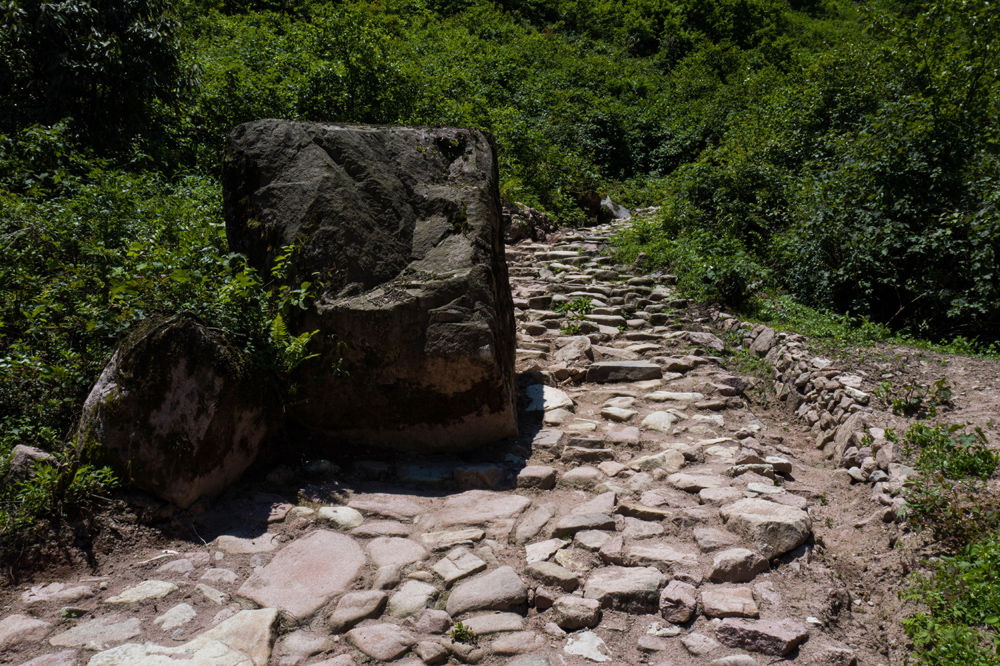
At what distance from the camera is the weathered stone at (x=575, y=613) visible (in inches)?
103

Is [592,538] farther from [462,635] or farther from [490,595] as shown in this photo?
[462,635]

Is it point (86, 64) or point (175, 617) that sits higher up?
point (86, 64)

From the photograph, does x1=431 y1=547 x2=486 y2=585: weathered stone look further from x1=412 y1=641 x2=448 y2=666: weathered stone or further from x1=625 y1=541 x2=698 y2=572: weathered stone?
x1=625 y1=541 x2=698 y2=572: weathered stone

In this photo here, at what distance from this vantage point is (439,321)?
4.09m

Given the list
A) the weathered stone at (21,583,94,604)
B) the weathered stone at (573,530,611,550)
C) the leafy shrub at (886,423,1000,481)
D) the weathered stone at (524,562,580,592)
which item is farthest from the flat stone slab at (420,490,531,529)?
the leafy shrub at (886,423,1000,481)

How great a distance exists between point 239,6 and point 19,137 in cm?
1317

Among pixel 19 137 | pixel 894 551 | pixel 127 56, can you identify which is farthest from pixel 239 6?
pixel 894 551

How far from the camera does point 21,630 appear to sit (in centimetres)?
240

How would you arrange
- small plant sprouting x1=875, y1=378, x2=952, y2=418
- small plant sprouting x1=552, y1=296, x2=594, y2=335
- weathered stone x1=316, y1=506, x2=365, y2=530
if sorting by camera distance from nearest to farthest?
weathered stone x1=316, y1=506, x2=365, y2=530, small plant sprouting x1=875, y1=378, x2=952, y2=418, small plant sprouting x1=552, y1=296, x2=594, y2=335

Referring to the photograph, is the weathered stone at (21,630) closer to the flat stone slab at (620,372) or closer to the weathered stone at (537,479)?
the weathered stone at (537,479)

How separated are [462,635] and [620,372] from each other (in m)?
3.50

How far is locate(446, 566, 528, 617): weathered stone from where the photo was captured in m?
2.73

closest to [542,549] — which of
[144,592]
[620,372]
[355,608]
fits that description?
[355,608]

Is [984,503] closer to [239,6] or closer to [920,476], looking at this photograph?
[920,476]
